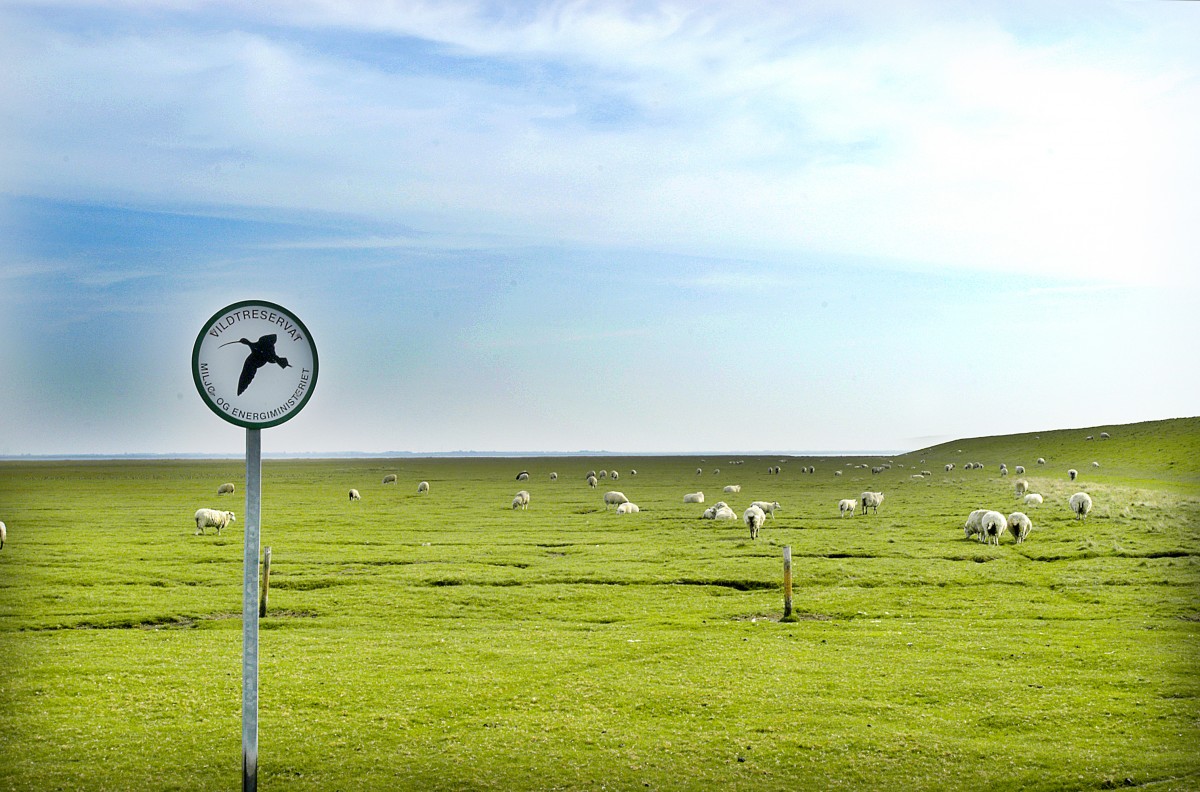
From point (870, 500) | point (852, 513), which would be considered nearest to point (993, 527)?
point (852, 513)

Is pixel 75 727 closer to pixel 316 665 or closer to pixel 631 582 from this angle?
pixel 316 665

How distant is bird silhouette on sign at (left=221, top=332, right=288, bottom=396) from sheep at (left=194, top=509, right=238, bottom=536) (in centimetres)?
4018

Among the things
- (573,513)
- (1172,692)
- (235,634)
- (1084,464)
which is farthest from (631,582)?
(1084,464)

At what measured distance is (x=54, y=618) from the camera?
23.2 metres

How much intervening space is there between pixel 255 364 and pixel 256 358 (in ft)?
0.19

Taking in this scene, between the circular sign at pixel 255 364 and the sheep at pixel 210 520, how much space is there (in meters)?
40.2

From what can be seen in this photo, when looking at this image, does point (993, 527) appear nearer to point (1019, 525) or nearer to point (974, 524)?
point (1019, 525)

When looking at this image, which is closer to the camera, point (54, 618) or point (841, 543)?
point (54, 618)

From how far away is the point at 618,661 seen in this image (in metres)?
17.6

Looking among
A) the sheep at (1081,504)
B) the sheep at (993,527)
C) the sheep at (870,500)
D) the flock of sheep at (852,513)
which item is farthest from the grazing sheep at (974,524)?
the sheep at (870,500)

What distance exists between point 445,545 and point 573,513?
16791 millimetres

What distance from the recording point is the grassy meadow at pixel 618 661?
11.5 m

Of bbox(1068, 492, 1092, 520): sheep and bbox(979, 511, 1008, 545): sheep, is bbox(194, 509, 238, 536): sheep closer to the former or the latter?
bbox(979, 511, 1008, 545): sheep

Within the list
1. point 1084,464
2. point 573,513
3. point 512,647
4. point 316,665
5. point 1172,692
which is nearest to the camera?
point 1172,692
